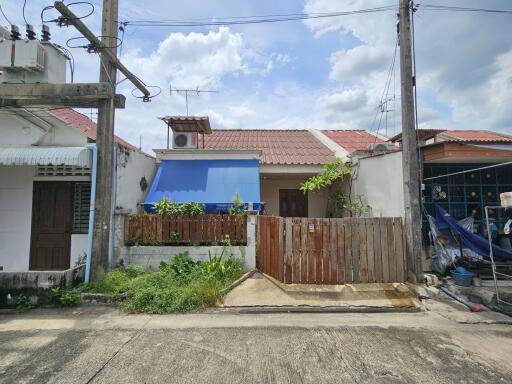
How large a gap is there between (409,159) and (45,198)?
31.7 feet

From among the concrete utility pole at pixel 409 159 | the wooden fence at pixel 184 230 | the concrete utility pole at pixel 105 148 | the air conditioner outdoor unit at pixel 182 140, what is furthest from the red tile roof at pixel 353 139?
the concrete utility pole at pixel 105 148

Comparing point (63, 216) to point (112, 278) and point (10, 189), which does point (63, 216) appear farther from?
point (112, 278)

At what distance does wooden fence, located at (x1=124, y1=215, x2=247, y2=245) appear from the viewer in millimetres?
7918

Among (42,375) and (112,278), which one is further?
(112,278)

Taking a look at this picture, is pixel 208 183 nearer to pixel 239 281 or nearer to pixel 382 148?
pixel 239 281

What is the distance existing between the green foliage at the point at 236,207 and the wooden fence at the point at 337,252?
5.83ft

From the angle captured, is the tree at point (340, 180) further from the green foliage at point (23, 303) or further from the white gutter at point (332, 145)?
the green foliage at point (23, 303)

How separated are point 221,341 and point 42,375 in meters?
2.29

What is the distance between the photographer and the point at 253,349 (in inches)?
171

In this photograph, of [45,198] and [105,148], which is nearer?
[105,148]

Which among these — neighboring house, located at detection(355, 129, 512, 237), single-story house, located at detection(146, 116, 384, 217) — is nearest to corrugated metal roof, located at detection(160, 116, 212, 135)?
single-story house, located at detection(146, 116, 384, 217)

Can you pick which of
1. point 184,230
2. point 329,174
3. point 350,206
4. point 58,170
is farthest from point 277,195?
point 58,170

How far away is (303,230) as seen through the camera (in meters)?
6.99

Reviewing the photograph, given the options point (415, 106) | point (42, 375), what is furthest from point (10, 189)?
point (415, 106)
